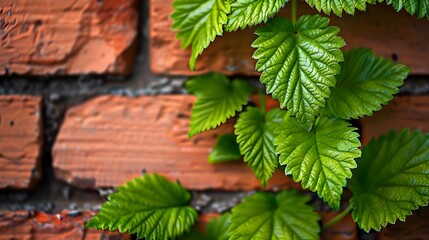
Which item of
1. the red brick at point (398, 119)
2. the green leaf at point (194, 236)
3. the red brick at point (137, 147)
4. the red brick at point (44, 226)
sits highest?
the red brick at point (398, 119)

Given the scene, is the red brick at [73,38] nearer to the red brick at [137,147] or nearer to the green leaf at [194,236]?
the red brick at [137,147]

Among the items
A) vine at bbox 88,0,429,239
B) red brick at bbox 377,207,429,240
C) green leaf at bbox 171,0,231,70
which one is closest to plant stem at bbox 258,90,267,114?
vine at bbox 88,0,429,239

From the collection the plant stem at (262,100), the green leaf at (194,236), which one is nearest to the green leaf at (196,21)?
the plant stem at (262,100)

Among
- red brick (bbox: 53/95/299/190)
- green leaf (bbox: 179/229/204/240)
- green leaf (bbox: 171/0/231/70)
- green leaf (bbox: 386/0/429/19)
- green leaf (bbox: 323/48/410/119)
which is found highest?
green leaf (bbox: 386/0/429/19)

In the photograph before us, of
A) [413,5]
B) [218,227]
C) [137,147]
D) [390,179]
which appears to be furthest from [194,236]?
[413,5]

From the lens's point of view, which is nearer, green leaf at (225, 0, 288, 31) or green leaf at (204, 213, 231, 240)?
green leaf at (225, 0, 288, 31)

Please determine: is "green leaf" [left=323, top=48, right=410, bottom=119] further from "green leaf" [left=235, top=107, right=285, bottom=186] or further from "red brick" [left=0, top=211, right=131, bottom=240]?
"red brick" [left=0, top=211, right=131, bottom=240]

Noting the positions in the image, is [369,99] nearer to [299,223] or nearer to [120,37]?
A: [299,223]

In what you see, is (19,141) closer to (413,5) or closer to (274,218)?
(274,218)
